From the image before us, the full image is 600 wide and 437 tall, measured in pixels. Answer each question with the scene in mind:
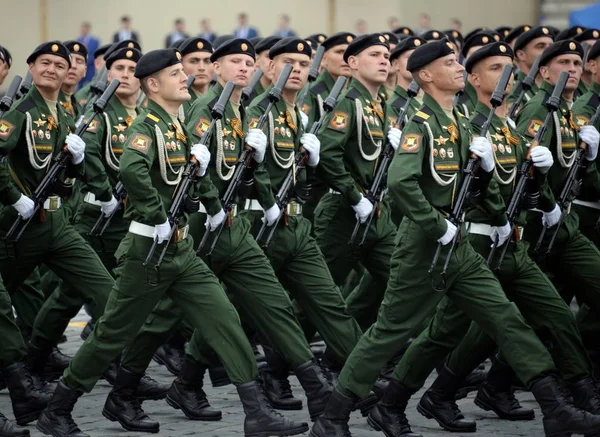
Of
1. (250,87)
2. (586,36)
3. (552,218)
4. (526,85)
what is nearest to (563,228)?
(552,218)

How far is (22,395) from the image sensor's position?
748 centimetres

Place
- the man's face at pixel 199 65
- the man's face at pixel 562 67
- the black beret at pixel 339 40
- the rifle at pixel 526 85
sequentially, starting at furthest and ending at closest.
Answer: the black beret at pixel 339 40 → the man's face at pixel 199 65 → the rifle at pixel 526 85 → the man's face at pixel 562 67

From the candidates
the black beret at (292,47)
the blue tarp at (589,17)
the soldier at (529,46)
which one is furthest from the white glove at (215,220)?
the blue tarp at (589,17)

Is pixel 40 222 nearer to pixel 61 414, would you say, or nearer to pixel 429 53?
pixel 61 414

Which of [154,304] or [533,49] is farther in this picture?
[533,49]

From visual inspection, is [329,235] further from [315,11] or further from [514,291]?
[315,11]

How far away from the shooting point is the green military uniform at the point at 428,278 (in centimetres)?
678

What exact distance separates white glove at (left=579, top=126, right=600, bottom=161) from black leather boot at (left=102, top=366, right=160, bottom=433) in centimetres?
290

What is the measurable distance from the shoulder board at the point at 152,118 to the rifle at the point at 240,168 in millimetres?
725

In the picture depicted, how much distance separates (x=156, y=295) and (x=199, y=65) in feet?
9.41

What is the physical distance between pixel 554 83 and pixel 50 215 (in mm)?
3157

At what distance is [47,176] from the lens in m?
7.93

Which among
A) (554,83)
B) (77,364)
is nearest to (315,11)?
(554,83)

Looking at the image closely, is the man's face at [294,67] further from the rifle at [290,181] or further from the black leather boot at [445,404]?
the black leather boot at [445,404]
